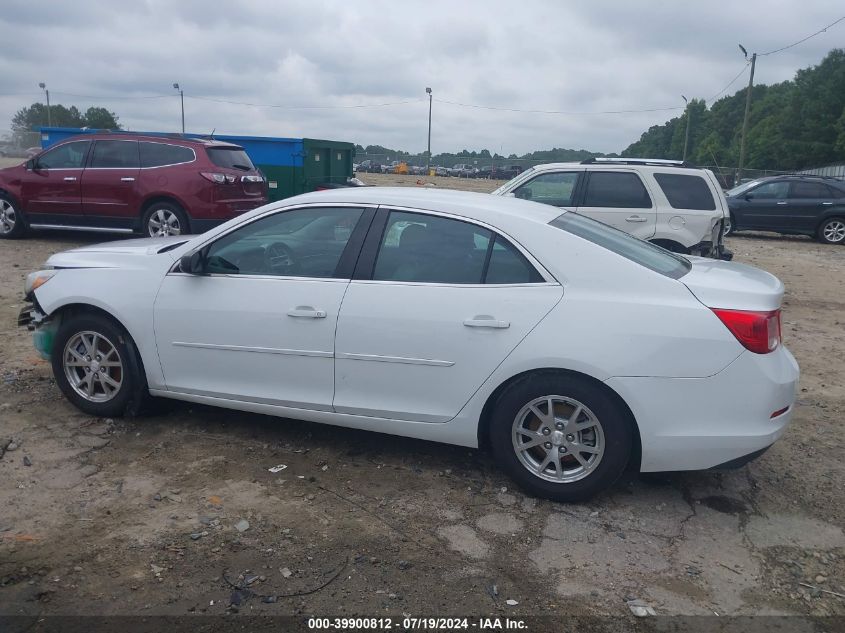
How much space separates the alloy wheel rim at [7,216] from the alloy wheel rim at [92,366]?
28.9 feet

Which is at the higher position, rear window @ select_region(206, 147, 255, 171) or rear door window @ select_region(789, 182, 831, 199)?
rear window @ select_region(206, 147, 255, 171)

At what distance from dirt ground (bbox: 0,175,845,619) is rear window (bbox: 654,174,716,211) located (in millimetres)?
4048

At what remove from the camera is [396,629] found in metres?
3.01

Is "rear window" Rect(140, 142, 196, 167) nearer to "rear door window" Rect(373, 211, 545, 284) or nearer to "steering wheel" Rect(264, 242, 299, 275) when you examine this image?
"steering wheel" Rect(264, 242, 299, 275)

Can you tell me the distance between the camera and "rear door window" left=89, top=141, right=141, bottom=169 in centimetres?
1174

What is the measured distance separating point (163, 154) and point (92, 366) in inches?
296

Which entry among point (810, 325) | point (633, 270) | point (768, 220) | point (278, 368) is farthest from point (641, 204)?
point (768, 220)

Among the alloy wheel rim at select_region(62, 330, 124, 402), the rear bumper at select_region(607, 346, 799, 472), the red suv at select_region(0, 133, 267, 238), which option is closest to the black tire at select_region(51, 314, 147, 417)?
the alloy wheel rim at select_region(62, 330, 124, 402)

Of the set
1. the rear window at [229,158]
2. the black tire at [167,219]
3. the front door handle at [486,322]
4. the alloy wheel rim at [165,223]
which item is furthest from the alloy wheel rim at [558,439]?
the rear window at [229,158]

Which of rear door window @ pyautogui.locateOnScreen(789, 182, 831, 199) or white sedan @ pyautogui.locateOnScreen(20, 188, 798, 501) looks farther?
rear door window @ pyautogui.locateOnScreen(789, 182, 831, 199)

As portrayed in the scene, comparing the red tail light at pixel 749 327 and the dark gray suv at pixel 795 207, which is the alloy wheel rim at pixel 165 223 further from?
the dark gray suv at pixel 795 207

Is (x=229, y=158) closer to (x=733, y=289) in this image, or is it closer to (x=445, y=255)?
(x=445, y=255)

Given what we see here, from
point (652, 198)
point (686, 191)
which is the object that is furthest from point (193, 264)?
point (686, 191)

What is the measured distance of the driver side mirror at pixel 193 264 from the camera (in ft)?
15.1
